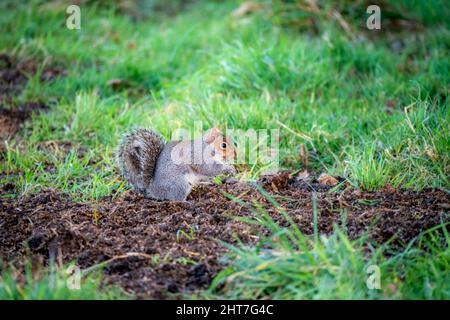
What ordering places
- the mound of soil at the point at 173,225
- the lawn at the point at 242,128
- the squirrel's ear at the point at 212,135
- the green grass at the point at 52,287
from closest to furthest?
the green grass at the point at 52,287 → the lawn at the point at 242,128 → the mound of soil at the point at 173,225 → the squirrel's ear at the point at 212,135

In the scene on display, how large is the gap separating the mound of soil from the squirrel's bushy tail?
11 centimetres

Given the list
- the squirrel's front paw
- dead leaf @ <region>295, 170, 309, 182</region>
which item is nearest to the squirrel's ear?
the squirrel's front paw

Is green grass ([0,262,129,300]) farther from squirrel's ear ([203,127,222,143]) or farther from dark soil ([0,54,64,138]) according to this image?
dark soil ([0,54,64,138])

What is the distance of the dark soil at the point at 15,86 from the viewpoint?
503 centimetres

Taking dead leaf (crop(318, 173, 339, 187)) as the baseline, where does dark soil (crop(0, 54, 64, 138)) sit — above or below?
above

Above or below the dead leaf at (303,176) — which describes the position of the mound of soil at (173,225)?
below

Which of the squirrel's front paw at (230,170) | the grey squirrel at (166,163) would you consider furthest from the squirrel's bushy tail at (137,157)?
the squirrel's front paw at (230,170)

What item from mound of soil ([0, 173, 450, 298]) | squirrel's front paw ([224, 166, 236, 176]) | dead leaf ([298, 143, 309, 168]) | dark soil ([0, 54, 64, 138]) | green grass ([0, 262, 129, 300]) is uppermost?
dark soil ([0, 54, 64, 138])

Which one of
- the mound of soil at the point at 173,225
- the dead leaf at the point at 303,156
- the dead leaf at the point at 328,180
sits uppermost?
the dead leaf at the point at 303,156

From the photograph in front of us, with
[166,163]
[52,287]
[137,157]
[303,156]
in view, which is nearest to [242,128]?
[303,156]

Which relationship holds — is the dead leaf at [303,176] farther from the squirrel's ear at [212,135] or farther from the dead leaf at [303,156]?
the squirrel's ear at [212,135]

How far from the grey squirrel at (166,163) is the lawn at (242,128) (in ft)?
0.38

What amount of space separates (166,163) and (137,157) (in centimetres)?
19

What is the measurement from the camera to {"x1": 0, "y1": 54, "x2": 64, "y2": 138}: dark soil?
5.03 meters
